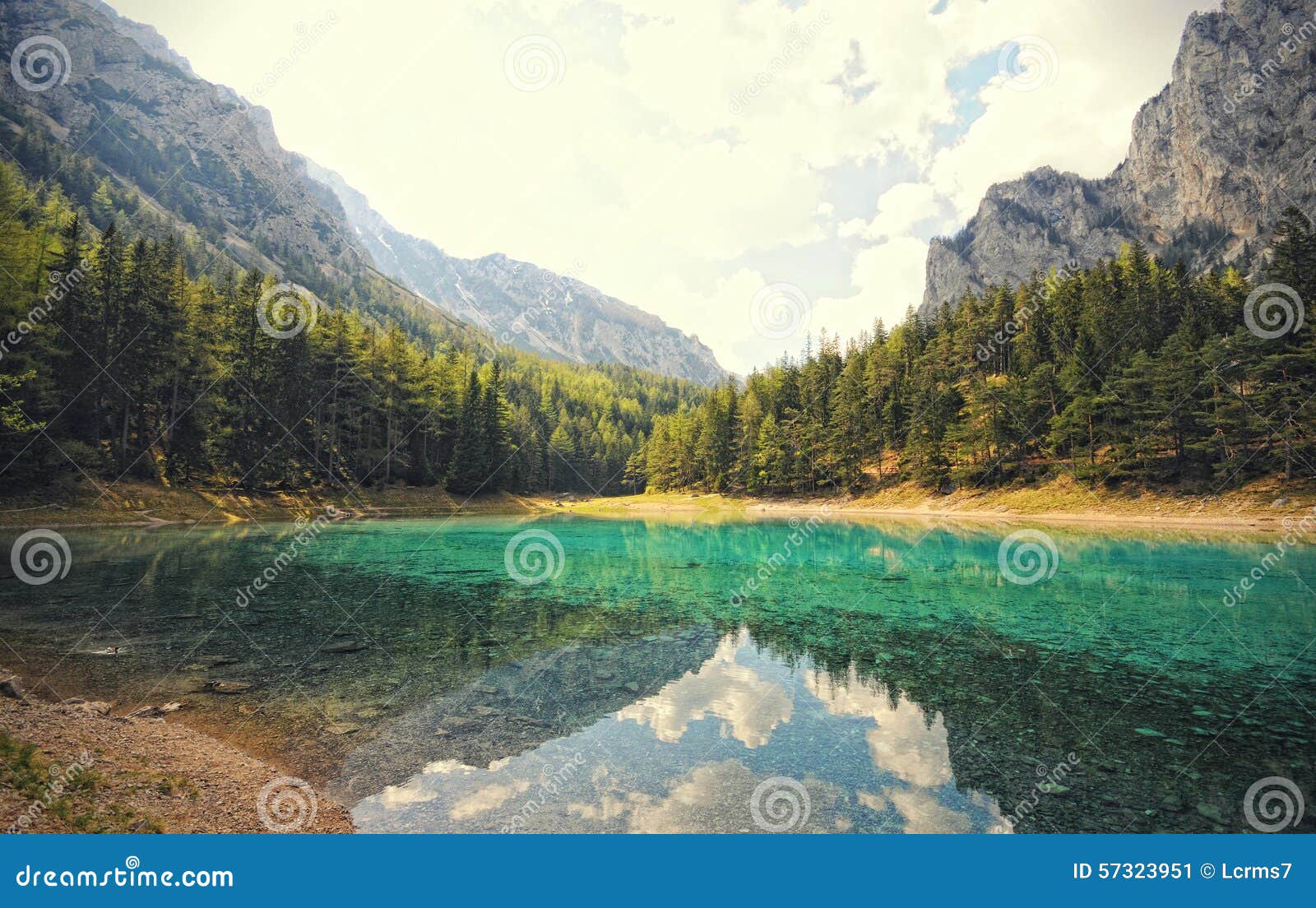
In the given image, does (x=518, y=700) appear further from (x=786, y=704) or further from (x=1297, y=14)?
(x=1297, y=14)

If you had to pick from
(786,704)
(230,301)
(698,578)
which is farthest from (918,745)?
(230,301)

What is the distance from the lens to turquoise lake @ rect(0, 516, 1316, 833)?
8.00 meters

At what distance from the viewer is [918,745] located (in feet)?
31.9
